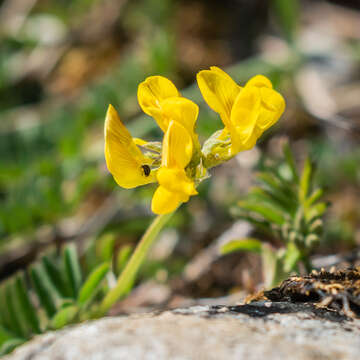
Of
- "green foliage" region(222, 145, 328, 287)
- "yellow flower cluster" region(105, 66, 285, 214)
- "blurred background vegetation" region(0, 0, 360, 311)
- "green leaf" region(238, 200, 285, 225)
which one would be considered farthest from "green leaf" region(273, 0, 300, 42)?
"yellow flower cluster" region(105, 66, 285, 214)

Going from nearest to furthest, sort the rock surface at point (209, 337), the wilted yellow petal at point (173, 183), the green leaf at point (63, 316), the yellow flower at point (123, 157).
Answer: the rock surface at point (209, 337) → the wilted yellow petal at point (173, 183) → the yellow flower at point (123, 157) → the green leaf at point (63, 316)

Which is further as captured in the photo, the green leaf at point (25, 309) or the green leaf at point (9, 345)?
the green leaf at point (25, 309)

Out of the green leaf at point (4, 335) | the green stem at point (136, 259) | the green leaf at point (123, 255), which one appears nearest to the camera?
the green stem at point (136, 259)

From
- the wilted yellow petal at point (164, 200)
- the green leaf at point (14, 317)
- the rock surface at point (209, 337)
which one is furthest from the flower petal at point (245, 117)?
the green leaf at point (14, 317)

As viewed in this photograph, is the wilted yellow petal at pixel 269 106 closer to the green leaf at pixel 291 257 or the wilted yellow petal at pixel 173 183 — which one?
the wilted yellow petal at pixel 173 183

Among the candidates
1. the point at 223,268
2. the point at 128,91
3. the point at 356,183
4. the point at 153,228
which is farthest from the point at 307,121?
the point at 153,228

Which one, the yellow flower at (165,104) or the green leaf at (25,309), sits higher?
the yellow flower at (165,104)

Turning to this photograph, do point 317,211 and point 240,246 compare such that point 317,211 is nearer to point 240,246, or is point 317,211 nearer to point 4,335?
point 240,246
